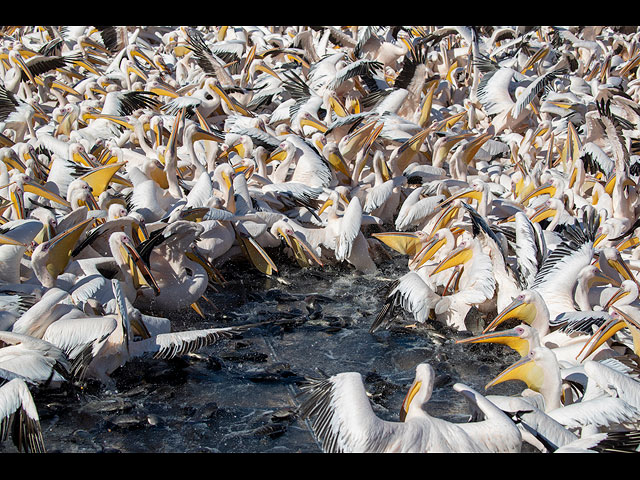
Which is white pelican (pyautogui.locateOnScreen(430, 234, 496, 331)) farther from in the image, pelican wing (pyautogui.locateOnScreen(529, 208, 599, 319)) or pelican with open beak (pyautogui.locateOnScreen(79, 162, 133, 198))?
pelican with open beak (pyautogui.locateOnScreen(79, 162, 133, 198))

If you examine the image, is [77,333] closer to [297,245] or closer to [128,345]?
[128,345]

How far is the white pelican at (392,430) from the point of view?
9.95ft

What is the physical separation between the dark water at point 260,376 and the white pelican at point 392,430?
1.90ft

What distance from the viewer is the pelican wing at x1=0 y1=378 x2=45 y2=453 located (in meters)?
3.21

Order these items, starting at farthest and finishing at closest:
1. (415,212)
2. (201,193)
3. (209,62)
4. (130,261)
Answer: (209,62), (415,212), (201,193), (130,261)

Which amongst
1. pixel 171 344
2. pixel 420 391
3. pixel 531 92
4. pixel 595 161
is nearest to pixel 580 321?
pixel 420 391

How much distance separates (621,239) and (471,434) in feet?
10.2

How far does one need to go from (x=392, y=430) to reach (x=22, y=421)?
1664 mm

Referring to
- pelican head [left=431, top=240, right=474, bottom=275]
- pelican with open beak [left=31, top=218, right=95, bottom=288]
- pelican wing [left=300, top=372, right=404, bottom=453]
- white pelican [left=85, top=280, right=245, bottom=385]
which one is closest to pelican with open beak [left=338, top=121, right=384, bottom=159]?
pelican head [left=431, top=240, right=474, bottom=275]

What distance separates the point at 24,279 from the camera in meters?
4.82

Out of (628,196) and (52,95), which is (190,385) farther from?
(52,95)

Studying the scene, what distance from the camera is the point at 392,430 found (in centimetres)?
307

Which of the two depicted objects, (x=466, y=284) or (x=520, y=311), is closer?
(x=520, y=311)

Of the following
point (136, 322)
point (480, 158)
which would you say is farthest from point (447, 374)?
point (480, 158)
